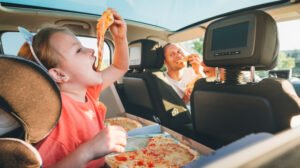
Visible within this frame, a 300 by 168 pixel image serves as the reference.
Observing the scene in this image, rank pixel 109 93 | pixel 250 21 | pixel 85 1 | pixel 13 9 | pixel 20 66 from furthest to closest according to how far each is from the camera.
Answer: pixel 85 1 < pixel 109 93 < pixel 13 9 < pixel 250 21 < pixel 20 66

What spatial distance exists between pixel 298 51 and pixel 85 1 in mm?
4096

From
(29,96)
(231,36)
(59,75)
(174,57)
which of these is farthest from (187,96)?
(29,96)

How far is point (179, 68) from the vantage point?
3.58m

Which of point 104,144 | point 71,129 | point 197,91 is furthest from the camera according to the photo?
point 197,91

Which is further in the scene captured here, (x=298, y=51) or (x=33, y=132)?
(x=298, y=51)

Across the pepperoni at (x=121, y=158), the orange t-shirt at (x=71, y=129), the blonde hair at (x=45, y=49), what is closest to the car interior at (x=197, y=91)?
the orange t-shirt at (x=71, y=129)

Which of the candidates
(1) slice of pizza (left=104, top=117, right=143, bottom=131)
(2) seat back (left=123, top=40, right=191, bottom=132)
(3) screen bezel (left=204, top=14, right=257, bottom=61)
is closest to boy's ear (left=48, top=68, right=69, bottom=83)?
(3) screen bezel (left=204, top=14, right=257, bottom=61)

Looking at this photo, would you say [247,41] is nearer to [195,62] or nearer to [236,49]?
[236,49]

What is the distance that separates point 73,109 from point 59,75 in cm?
18

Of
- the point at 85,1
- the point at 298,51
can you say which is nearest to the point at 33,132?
the point at 85,1

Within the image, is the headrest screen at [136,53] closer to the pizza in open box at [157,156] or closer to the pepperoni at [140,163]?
the pizza in open box at [157,156]

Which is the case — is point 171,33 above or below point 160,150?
above

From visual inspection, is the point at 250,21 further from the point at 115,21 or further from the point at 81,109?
the point at 81,109

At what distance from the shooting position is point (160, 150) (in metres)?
1.58
